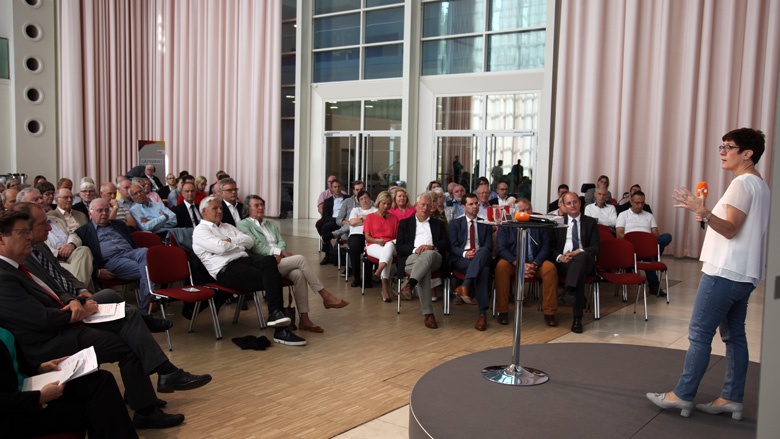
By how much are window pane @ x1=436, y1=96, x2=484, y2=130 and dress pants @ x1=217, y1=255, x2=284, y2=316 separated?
31.2 feet

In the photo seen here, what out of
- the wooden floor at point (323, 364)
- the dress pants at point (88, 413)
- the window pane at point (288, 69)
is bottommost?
the wooden floor at point (323, 364)

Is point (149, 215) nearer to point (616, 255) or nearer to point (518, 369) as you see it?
point (616, 255)

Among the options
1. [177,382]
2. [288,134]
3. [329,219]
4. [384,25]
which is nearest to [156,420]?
[177,382]

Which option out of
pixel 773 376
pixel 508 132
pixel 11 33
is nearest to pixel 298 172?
pixel 508 132

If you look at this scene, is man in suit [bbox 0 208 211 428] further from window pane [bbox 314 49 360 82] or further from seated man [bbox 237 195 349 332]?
window pane [bbox 314 49 360 82]

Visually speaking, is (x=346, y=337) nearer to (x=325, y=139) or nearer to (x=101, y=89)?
(x=325, y=139)

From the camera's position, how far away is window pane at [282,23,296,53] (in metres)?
17.1

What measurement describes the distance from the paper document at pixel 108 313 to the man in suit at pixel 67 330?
1.5 inches

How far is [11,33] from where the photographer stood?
16.9 m

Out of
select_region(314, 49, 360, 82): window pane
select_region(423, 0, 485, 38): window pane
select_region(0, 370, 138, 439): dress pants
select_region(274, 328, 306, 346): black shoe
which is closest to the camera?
select_region(0, 370, 138, 439): dress pants

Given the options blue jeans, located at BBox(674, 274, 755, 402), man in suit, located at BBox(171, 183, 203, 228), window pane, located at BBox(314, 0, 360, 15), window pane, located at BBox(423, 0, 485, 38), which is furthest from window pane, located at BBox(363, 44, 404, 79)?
blue jeans, located at BBox(674, 274, 755, 402)

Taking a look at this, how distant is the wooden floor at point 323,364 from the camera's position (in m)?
3.82

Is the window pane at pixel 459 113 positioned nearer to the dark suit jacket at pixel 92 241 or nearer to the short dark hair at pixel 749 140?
the dark suit jacket at pixel 92 241

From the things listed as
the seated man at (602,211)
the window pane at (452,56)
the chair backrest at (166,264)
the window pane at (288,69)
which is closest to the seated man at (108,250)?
the chair backrest at (166,264)
